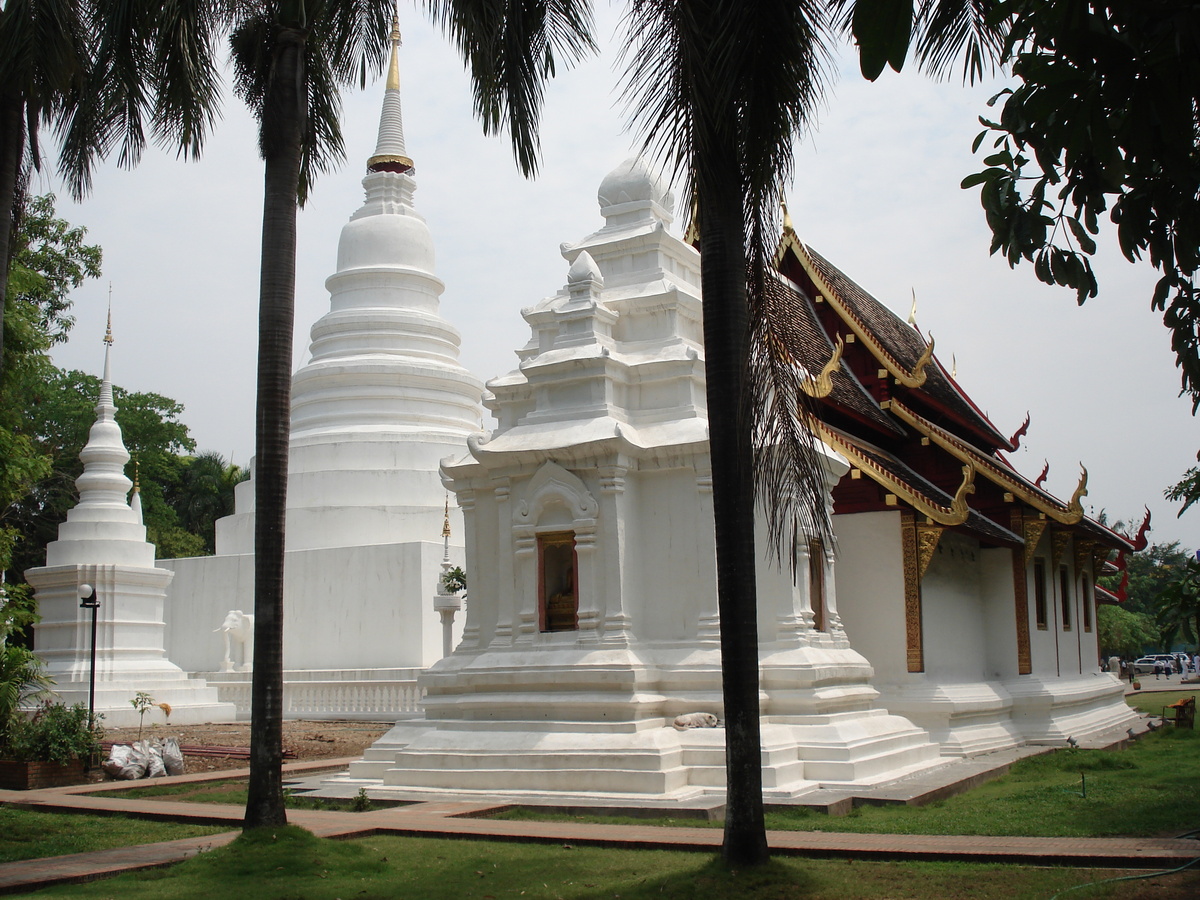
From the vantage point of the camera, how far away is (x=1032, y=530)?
19.4 metres

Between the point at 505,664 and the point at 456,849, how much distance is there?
4.15 metres

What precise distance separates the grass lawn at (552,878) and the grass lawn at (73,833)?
198cm

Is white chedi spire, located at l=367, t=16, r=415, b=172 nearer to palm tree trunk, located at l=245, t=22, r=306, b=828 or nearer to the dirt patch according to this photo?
the dirt patch

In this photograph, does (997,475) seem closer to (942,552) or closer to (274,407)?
(942,552)

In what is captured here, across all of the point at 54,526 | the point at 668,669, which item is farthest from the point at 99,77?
the point at 54,526

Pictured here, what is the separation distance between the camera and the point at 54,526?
42.1 m

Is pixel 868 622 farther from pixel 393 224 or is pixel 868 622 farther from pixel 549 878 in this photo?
pixel 393 224

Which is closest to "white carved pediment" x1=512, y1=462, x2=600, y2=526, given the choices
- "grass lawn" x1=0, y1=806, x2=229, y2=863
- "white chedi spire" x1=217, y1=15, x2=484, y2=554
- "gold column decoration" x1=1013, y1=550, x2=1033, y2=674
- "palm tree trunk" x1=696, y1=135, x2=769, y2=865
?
"grass lawn" x1=0, y1=806, x2=229, y2=863

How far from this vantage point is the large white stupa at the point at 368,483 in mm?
26531

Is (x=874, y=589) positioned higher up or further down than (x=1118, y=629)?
higher up

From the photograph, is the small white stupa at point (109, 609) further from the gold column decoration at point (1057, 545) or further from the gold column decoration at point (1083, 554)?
the gold column decoration at point (1083, 554)

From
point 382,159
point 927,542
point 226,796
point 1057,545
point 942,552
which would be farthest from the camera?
point 382,159

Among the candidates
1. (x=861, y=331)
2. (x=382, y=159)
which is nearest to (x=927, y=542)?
(x=861, y=331)

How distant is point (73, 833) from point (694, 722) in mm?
6213
